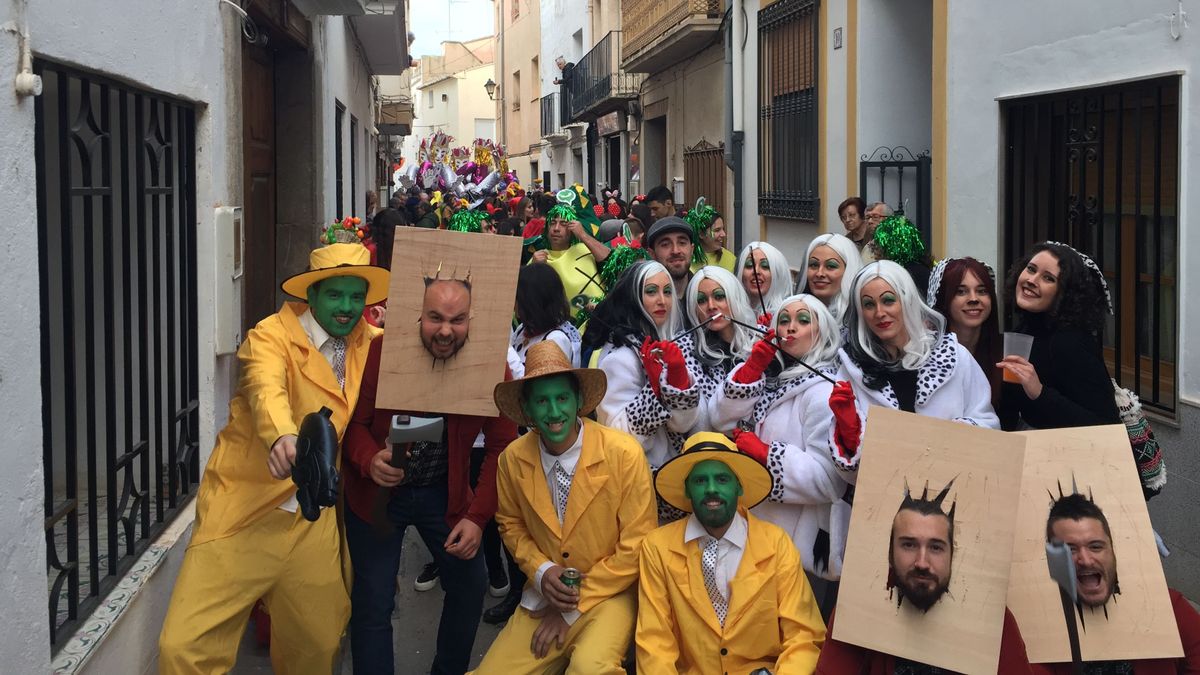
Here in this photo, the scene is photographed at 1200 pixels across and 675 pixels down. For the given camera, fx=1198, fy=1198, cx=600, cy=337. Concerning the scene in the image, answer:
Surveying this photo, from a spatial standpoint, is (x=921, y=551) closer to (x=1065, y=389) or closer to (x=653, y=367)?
(x=1065, y=389)

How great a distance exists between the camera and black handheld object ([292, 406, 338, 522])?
351cm

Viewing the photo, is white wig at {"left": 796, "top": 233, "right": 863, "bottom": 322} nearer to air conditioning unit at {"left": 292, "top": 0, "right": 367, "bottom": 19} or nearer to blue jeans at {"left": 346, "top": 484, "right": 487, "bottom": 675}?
blue jeans at {"left": 346, "top": 484, "right": 487, "bottom": 675}

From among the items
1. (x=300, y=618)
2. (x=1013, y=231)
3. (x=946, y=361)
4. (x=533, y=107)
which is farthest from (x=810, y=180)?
(x=533, y=107)

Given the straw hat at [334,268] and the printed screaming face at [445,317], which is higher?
the straw hat at [334,268]

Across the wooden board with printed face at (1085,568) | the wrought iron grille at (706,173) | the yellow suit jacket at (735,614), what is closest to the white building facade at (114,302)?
the yellow suit jacket at (735,614)

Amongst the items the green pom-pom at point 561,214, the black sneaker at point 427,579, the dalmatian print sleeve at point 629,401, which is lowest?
the black sneaker at point 427,579

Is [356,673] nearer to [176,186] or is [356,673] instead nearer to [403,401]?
[403,401]

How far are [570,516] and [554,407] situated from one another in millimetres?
378

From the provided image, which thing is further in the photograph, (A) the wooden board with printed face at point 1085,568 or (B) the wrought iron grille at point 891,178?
(B) the wrought iron grille at point 891,178

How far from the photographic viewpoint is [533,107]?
39.0 m

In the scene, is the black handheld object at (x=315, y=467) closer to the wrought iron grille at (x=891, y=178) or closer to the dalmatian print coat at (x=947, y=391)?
the dalmatian print coat at (x=947, y=391)

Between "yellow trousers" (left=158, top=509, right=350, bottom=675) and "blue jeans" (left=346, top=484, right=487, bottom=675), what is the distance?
0.10 metres

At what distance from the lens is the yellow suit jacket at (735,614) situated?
12.3ft

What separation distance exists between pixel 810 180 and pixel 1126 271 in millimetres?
5788
